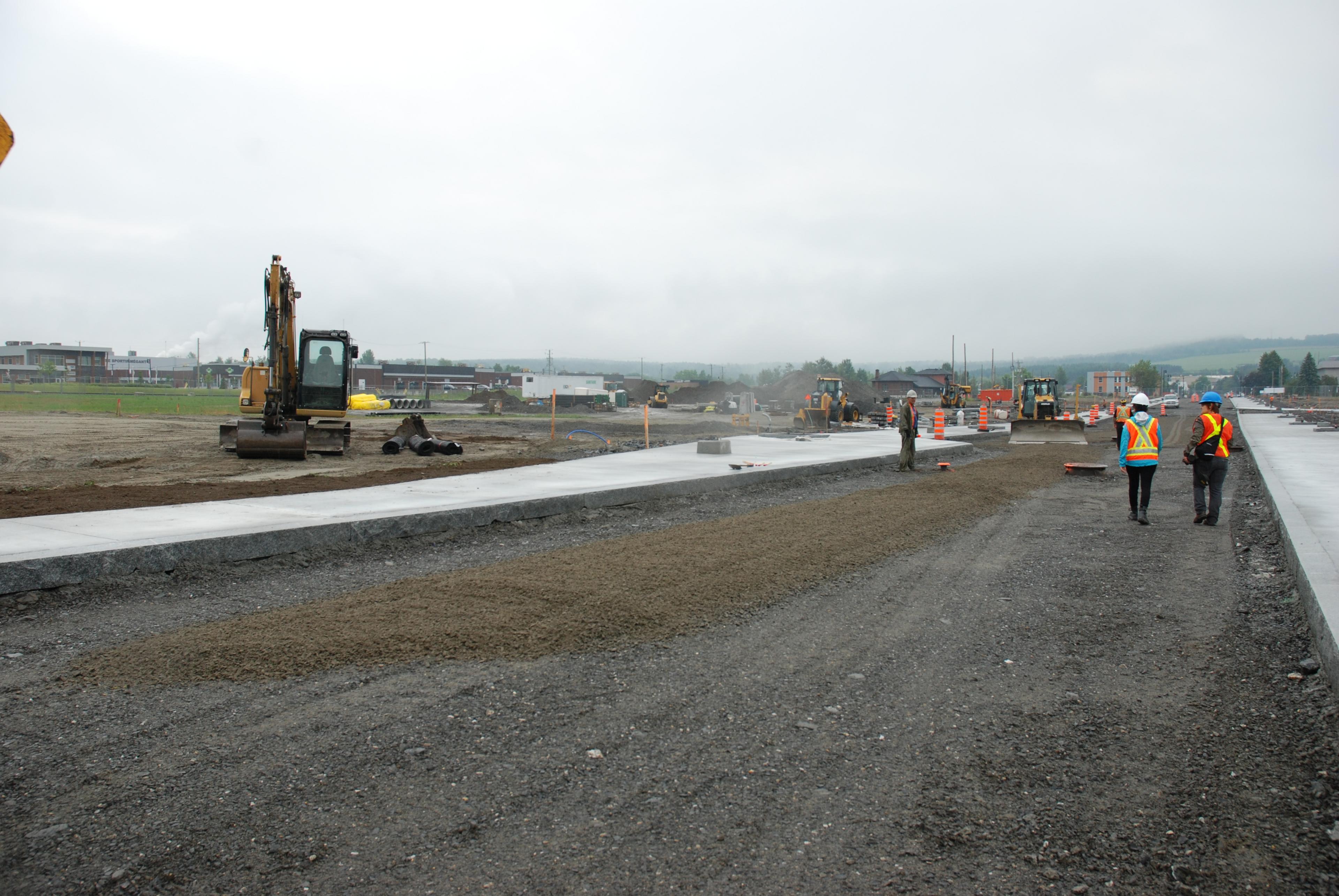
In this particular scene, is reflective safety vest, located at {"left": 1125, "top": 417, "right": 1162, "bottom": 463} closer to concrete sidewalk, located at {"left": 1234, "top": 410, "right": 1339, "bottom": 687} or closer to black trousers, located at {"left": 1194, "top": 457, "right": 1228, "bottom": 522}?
black trousers, located at {"left": 1194, "top": 457, "right": 1228, "bottom": 522}

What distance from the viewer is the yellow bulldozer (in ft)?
113

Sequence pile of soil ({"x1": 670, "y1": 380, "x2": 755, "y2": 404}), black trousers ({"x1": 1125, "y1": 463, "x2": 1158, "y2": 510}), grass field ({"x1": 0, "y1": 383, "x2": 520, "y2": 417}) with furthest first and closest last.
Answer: pile of soil ({"x1": 670, "y1": 380, "x2": 755, "y2": 404}), grass field ({"x1": 0, "y1": 383, "x2": 520, "y2": 417}), black trousers ({"x1": 1125, "y1": 463, "x2": 1158, "y2": 510})

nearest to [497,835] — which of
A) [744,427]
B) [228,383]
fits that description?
[744,427]

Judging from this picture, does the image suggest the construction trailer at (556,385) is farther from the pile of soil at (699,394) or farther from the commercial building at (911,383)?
the commercial building at (911,383)

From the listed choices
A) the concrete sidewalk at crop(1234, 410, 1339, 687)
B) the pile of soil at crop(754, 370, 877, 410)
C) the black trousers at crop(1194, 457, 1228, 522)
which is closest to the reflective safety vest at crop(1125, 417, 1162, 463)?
the black trousers at crop(1194, 457, 1228, 522)

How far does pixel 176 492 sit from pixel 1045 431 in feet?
84.0

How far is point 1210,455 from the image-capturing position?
35.1 ft

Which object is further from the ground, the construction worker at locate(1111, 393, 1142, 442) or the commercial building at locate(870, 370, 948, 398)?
the commercial building at locate(870, 370, 948, 398)

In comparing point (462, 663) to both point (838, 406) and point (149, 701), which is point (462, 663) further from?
point (838, 406)

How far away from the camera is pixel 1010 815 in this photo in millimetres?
3332

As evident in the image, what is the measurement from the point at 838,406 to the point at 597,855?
34.9 m

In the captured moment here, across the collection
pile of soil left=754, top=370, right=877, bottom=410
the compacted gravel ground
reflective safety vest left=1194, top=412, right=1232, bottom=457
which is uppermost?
pile of soil left=754, top=370, right=877, bottom=410

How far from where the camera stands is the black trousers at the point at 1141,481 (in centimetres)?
1080

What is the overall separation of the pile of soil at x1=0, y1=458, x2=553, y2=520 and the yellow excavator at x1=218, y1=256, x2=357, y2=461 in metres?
4.20
